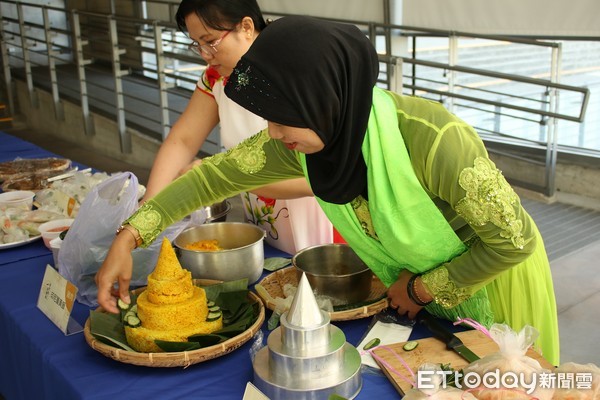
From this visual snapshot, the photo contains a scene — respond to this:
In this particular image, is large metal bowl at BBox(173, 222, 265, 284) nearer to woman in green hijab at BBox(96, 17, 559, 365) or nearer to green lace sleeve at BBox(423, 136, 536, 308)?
woman in green hijab at BBox(96, 17, 559, 365)

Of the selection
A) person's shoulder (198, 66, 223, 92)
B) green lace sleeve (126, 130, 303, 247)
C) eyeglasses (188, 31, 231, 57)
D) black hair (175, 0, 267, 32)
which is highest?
black hair (175, 0, 267, 32)

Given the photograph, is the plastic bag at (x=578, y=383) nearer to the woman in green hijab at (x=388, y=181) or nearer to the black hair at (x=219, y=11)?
the woman in green hijab at (x=388, y=181)

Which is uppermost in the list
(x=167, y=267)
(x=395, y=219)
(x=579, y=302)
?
(x=395, y=219)

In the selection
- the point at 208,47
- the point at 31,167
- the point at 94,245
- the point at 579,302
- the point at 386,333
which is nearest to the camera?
the point at 386,333

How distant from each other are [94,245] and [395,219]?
2.65 feet

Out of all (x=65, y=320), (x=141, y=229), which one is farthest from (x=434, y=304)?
(x=65, y=320)

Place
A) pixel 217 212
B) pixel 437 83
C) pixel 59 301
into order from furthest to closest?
pixel 437 83 < pixel 217 212 < pixel 59 301

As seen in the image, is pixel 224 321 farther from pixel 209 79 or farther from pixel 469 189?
pixel 209 79

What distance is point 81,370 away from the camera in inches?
53.7

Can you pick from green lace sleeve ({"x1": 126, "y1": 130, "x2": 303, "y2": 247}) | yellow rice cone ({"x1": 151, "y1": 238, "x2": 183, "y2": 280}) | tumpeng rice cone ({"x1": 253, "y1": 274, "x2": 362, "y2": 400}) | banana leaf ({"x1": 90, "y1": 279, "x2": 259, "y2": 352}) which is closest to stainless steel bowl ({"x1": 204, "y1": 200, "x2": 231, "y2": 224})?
green lace sleeve ({"x1": 126, "y1": 130, "x2": 303, "y2": 247})

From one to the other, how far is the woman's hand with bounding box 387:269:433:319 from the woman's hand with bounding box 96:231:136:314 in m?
0.58

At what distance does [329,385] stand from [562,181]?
12.0 feet

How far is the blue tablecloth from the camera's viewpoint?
1.27 metres

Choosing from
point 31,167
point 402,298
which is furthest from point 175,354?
point 31,167
